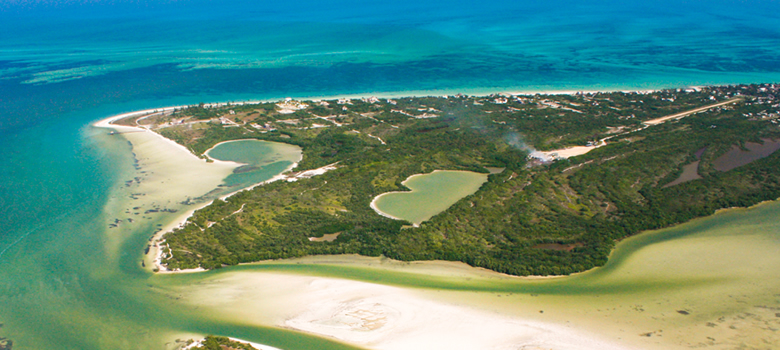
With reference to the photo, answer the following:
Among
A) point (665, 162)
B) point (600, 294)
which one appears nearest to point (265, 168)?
point (600, 294)

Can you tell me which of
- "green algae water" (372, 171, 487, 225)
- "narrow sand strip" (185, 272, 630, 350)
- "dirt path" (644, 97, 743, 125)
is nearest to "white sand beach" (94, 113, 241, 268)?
"narrow sand strip" (185, 272, 630, 350)

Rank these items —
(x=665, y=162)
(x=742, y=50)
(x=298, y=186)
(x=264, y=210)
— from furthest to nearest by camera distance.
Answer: (x=742, y=50) → (x=665, y=162) → (x=298, y=186) → (x=264, y=210)

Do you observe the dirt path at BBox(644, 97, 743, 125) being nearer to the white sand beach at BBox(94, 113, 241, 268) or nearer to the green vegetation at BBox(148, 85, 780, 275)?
the green vegetation at BBox(148, 85, 780, 275)

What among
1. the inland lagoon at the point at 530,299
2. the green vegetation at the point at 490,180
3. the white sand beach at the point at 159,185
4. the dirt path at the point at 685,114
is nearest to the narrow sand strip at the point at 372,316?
the inland lagoon at the point at 530,299

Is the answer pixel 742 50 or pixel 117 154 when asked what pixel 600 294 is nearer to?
pixel 117 154

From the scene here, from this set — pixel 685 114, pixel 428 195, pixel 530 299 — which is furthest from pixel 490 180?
pixel 685 114

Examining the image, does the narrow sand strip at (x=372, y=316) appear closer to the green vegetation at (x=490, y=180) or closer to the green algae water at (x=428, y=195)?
the green vegetation at (x=490, y=180)
